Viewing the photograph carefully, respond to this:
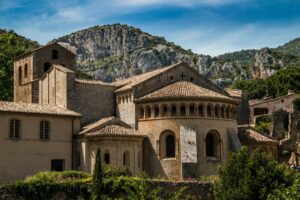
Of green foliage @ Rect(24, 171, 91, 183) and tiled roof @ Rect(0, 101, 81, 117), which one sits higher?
tiled roof @ Rect(0, 101, 81, 117)

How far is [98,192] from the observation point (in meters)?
38.2

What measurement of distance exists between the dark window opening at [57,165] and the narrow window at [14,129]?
168 inches

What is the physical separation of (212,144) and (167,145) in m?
4.51

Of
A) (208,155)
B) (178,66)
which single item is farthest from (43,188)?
(178,66)

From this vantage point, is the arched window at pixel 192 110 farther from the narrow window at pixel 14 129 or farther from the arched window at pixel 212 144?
the narrow window at pixel 14 129

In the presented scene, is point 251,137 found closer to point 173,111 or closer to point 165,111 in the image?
point 173,111

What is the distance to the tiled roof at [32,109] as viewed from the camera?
47.1 metres

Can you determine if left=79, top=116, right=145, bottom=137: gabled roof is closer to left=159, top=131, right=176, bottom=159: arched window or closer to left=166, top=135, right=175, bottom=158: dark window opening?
left=159, top=131, right=176, bottom=159: arched window

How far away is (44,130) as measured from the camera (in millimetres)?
48688

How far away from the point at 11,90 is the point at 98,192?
41.0 meters

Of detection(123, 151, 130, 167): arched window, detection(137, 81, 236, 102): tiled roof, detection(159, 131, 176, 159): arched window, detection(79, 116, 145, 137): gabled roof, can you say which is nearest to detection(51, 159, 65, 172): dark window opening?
detection(79, 116, 145, 137): gabled roof

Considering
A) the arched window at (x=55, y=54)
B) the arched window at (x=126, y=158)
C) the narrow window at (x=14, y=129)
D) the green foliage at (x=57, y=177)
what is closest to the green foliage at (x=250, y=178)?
the green foliage at (x=57, y=177)

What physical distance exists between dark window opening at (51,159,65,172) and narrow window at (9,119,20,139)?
4268mm

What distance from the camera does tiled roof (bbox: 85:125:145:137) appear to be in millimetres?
47875
